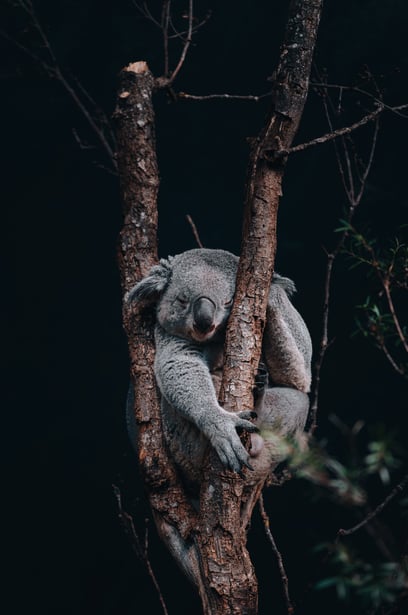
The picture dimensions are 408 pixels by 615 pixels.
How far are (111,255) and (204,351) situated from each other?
93.3 inches

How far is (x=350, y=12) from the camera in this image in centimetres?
435

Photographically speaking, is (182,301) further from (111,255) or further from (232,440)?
(111,255)

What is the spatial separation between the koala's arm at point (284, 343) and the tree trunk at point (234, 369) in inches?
14.3

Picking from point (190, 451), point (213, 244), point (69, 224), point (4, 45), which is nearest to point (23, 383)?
point (69, 224)

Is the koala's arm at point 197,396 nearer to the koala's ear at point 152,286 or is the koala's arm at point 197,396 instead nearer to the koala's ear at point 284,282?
the koala's ear at point 152,286

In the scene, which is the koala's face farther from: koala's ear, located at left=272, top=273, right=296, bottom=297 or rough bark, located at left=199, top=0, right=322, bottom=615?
rough bark, located at left=199, top=0, right=322, bottom=615

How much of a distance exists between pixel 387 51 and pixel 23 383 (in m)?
3.29

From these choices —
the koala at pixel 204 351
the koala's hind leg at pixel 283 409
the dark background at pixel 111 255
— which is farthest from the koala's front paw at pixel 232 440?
the dark background at pixel 111 255

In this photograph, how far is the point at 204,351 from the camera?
2.88m

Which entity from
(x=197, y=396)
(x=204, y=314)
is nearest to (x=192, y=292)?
(x=204, y=314)

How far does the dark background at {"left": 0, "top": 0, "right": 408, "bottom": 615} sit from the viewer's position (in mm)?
4605

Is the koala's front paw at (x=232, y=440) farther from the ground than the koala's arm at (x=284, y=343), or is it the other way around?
the koala's arm at (x=284, y=343)

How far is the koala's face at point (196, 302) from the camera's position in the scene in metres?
2.71

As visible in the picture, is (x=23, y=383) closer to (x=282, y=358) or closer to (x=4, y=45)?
(x=4, y=45)
